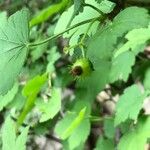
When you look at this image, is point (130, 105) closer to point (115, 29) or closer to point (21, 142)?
point (21, 142)

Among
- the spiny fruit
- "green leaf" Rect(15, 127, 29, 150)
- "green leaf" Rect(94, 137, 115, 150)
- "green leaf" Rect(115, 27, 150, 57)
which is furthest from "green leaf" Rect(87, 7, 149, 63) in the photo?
"green leaf" Rect(94, 137, 115, 150)

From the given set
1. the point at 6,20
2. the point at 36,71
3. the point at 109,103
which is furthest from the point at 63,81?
the point at 6,20

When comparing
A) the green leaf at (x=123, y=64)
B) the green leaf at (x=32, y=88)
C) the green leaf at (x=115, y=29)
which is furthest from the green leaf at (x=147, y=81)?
the green leaf at (x=115, y=29)

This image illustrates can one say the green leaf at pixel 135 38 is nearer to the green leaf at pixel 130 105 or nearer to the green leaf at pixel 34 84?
the green leaf at pixel 130 105

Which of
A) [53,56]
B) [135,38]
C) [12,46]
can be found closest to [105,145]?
[53,56]

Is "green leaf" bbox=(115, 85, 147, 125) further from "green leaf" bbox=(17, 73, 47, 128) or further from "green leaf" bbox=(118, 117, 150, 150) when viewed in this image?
"green leaf" bbox=(17, 73, 47, 128)

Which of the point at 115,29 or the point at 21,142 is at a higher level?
the point at 115,29
